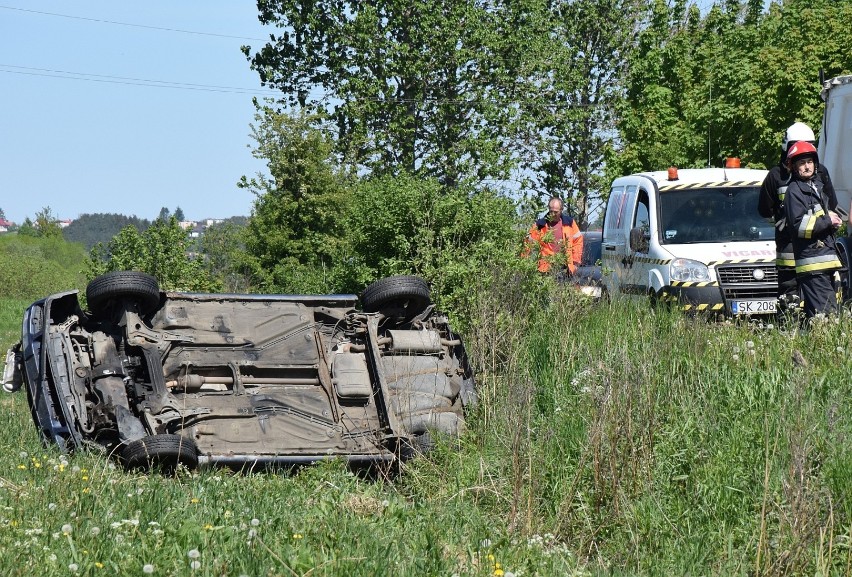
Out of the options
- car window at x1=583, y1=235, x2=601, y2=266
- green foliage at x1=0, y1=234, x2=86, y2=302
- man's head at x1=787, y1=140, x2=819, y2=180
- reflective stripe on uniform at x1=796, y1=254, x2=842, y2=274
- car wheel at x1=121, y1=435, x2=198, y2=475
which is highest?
man's head at x1=787, y1=140, x2=819, y2=180

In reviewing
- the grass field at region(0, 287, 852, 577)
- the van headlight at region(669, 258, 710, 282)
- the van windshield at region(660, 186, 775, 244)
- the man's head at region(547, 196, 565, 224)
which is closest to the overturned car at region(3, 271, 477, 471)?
the grass field at region(0, 287, 852, 577)

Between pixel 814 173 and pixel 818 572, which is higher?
pixel 814 173

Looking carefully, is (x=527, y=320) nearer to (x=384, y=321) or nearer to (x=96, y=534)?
(x=384, y=321)

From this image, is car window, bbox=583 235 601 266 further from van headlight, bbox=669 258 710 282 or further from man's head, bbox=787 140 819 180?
man's head, bbox=787 140 819 180

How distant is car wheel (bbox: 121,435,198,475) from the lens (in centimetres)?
675

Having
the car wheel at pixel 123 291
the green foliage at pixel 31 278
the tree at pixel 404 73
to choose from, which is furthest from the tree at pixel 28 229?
the car wheel at pixel 123 291

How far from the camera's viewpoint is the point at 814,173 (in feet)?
30.3

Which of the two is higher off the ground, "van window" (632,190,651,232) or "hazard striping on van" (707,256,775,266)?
"van window" (632,190,651,232)

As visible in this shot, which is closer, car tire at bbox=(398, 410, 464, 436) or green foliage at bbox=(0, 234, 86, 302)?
car tire at bbox=(398, 410, 464, 436)

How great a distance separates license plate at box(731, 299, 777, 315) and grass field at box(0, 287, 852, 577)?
274 cm

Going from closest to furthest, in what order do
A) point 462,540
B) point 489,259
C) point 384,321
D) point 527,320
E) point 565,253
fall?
point 462,540 < point 384,321 < point 527,320 < point 489,259 < point 565,253

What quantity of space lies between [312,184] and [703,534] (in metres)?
18.7

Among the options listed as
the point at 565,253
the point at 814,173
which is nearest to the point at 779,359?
the point at 814,173

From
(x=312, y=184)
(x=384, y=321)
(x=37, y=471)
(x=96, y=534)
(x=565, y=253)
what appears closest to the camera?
(x=96, y=534)
